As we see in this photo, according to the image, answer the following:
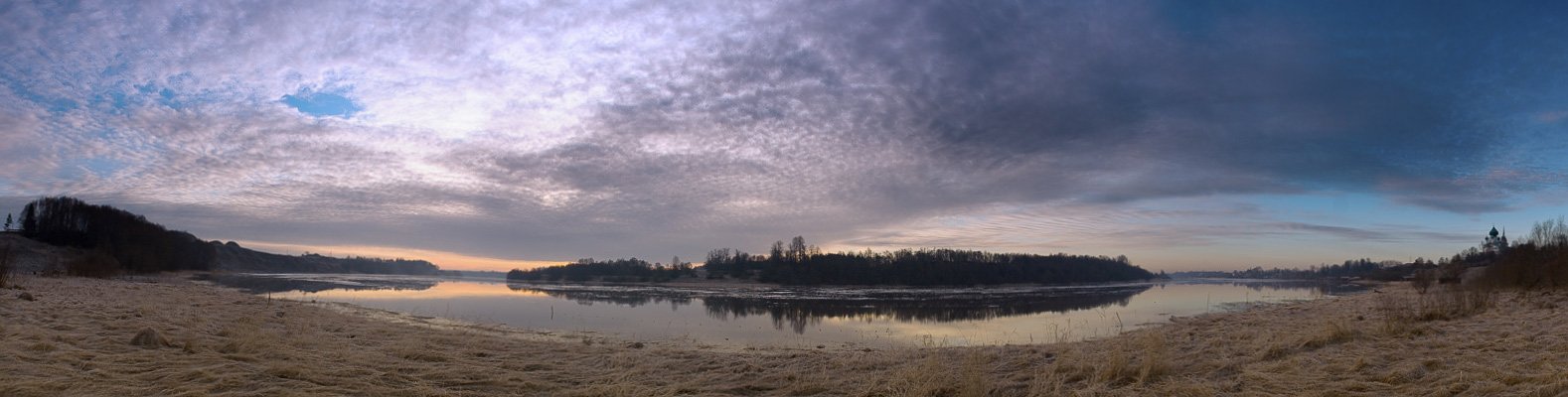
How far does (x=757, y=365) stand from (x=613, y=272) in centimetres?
15215

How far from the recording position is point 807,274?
352 ft

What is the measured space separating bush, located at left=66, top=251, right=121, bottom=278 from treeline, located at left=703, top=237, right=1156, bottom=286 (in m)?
75.2

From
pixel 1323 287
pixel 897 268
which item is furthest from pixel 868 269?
pixel 1323 287

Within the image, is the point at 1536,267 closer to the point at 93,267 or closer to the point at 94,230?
the point at 93,267

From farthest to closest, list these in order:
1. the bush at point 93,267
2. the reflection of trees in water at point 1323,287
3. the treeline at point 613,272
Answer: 1. the treeline at point 613,272
2. the reflection of trees in water at point 1323,287
3. the bush at point 93,267

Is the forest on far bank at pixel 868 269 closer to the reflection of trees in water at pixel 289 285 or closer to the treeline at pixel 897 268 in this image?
the treeline at pixel 897 268

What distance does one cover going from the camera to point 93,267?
51.9 meters

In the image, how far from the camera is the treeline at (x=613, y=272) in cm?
14125

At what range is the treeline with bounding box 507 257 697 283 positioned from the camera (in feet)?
463

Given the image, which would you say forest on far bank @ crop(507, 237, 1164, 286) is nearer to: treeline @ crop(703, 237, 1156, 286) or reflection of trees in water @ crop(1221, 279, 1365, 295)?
treeline @ crop(703, 237, 1156, 286)

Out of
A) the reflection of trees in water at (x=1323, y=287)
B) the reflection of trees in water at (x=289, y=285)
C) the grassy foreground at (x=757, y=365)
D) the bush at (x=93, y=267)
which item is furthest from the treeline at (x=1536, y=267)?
the bush at (x=93, y=267)

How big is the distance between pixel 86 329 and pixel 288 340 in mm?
2894

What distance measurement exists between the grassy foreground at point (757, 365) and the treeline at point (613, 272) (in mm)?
120696

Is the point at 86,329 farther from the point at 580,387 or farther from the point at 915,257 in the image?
the point at 915,257
